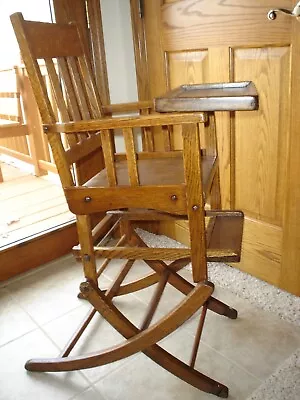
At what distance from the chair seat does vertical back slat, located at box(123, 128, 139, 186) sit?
0.06 meters

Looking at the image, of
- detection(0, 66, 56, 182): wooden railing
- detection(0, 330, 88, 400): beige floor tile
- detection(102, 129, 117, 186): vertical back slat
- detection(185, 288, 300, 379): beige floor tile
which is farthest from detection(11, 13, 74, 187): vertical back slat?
detection(0, 66, 56, 182): wooden railing

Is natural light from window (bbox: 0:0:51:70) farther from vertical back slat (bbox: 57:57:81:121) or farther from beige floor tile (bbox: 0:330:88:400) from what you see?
beige floor tile (bbox: 0:330:88:400)

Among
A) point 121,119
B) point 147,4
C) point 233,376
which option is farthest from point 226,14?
point 233,376

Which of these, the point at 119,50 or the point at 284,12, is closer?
the point at 284,12

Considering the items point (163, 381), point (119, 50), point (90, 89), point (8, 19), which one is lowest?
point (163, 381)

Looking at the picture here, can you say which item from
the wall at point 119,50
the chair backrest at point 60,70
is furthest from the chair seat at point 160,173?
the wall at point 119,50

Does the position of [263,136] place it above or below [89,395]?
above

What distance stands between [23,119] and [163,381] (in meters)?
2.37

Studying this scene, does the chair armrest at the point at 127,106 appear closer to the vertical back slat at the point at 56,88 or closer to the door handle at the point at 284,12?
the vertical back slat at the point at 56,88

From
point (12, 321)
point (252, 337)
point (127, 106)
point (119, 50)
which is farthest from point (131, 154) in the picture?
point (119, 50)

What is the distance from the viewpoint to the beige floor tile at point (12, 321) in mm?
1410

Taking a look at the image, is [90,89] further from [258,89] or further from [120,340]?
[120,340]

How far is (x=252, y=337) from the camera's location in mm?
1316

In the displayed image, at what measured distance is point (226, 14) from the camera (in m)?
1.38
